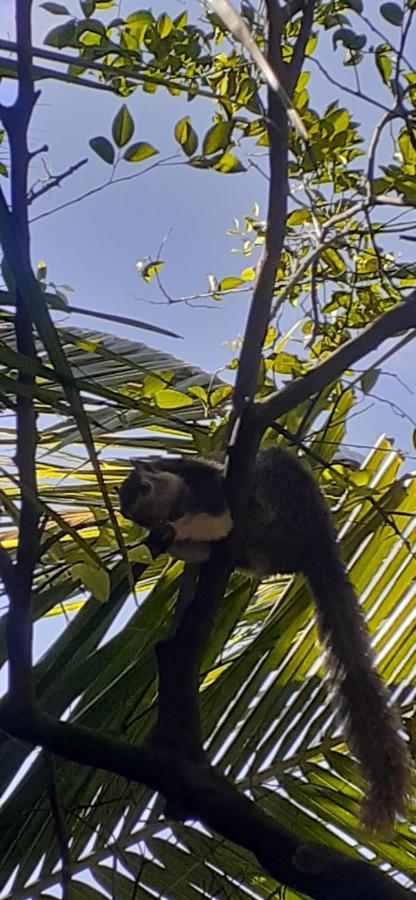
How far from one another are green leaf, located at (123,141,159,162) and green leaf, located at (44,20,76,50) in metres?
0.20

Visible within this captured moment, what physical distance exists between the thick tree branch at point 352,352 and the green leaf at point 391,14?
0.57 meters

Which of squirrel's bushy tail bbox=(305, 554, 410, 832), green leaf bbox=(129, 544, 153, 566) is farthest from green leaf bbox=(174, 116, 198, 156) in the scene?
squirrel's bushy tail bbox=(305, 554, 410, 832)

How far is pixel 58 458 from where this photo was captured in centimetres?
190

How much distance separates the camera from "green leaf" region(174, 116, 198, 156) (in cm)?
155

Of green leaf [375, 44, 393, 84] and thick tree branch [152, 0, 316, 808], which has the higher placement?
green leaf [375, 44, 393, 84]

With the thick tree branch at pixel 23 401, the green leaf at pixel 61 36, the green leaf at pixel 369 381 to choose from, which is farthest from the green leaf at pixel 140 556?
the green leaf at pixel 61 36

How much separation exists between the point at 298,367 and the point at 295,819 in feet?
2.28

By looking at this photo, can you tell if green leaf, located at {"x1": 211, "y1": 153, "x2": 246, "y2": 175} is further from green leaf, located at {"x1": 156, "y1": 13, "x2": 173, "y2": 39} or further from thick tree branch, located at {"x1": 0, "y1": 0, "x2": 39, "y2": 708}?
thick tree branch, located at {"x1": 0, "y1": 0, "x2": 39, "y2": 708}

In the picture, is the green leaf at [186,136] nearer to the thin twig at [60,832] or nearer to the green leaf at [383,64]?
the green leaf at [383,64]

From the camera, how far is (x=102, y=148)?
49.1 inches

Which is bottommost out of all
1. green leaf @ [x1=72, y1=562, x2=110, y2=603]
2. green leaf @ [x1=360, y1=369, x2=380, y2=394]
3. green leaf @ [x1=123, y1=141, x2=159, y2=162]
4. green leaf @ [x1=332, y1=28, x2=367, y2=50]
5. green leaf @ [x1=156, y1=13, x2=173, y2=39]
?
green leaf @ [x1=72, y1=562, x2=110, y2=603]

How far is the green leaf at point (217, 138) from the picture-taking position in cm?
154

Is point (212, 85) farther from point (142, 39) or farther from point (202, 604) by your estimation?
point (202, 604)

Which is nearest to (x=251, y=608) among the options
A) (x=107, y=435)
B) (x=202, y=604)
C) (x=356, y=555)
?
(x=356, y=555)
